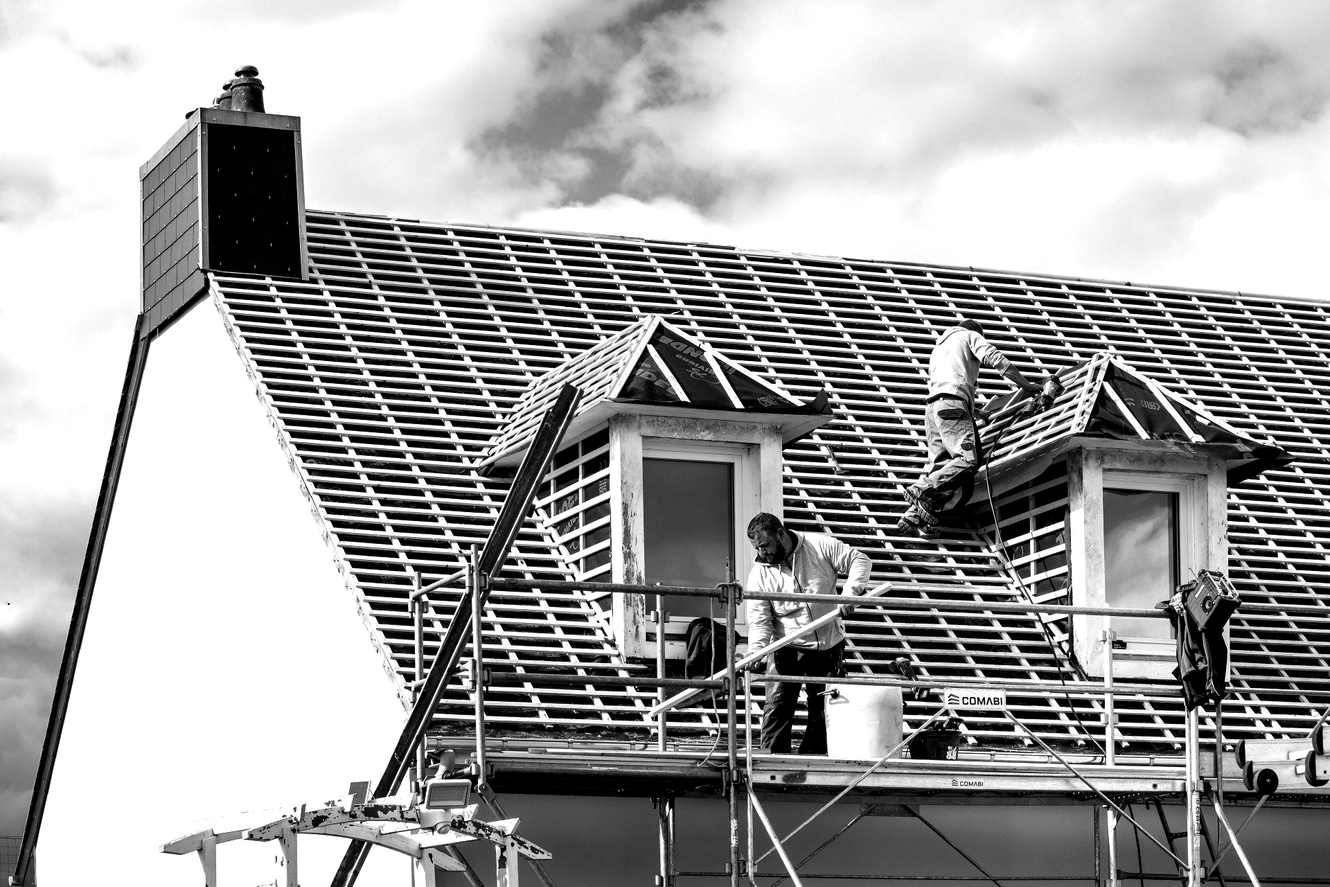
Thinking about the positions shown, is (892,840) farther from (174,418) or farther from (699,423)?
(174,418)

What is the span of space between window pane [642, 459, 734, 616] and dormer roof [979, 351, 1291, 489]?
2328 millimetres

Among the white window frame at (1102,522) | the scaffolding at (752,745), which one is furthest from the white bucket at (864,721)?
the white window frame at (1102,522)

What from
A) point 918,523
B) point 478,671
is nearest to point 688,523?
point 918,523

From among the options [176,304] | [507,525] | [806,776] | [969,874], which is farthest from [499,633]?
[176,304]

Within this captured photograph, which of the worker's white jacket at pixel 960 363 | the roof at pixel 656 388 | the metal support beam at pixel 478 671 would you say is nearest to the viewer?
the metal support beam at pixel 478 671

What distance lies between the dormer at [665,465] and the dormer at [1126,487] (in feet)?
6.48

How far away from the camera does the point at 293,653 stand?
59.7 ft

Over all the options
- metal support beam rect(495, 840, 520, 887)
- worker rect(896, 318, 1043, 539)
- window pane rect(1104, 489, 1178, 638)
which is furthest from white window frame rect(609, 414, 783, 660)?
metal support beam rect(495, 840, 520, 887)

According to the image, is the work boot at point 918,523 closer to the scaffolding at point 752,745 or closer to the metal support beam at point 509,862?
the scaffolding at point 752,745

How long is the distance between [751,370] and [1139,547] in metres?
3.72

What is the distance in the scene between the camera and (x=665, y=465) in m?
17.5

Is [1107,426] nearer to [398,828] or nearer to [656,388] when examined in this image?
[656,388]

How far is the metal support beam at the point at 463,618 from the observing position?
14.2 m

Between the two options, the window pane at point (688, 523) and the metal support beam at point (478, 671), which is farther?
the window pane at point (688, 523)
